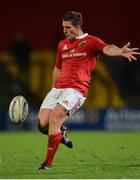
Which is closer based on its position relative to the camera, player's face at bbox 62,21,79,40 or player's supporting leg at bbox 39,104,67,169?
player's supporting leg at bbox 39,104,67,169

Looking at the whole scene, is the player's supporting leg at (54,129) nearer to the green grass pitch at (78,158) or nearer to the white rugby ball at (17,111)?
the green grass pitch at (78,158)

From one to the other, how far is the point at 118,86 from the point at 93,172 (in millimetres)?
12134

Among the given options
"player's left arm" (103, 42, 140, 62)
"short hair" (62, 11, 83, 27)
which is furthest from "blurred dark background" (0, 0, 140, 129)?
"player's left arm" (103, 42, 140, 62)

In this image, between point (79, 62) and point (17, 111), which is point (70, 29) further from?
point (17, 111)

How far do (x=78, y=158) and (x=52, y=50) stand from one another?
11937mm

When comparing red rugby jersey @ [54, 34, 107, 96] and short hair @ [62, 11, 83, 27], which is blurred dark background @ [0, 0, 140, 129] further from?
short hair @ [62, 11, 83, 27]

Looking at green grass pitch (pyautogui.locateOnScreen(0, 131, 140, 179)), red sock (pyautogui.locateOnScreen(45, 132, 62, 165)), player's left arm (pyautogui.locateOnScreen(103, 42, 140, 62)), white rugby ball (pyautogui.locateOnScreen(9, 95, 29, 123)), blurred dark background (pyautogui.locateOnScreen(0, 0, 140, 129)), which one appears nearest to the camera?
green grass pitch (pyautogui.locateOnScreen(0, 131, 140, 179))

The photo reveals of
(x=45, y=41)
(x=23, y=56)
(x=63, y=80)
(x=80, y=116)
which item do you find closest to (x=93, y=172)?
(x=63, y=80)

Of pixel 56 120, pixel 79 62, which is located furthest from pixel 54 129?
pixel 79 62

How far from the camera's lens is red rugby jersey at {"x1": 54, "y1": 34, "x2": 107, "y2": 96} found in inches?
411

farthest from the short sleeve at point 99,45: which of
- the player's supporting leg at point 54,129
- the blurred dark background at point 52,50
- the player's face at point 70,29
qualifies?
the blurred dark background at point 52,50

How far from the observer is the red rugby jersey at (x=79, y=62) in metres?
10.4

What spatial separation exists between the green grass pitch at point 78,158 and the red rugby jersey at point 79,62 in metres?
1.15

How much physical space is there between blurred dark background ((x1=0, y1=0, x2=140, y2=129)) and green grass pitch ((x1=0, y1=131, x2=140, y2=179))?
3305 mm
